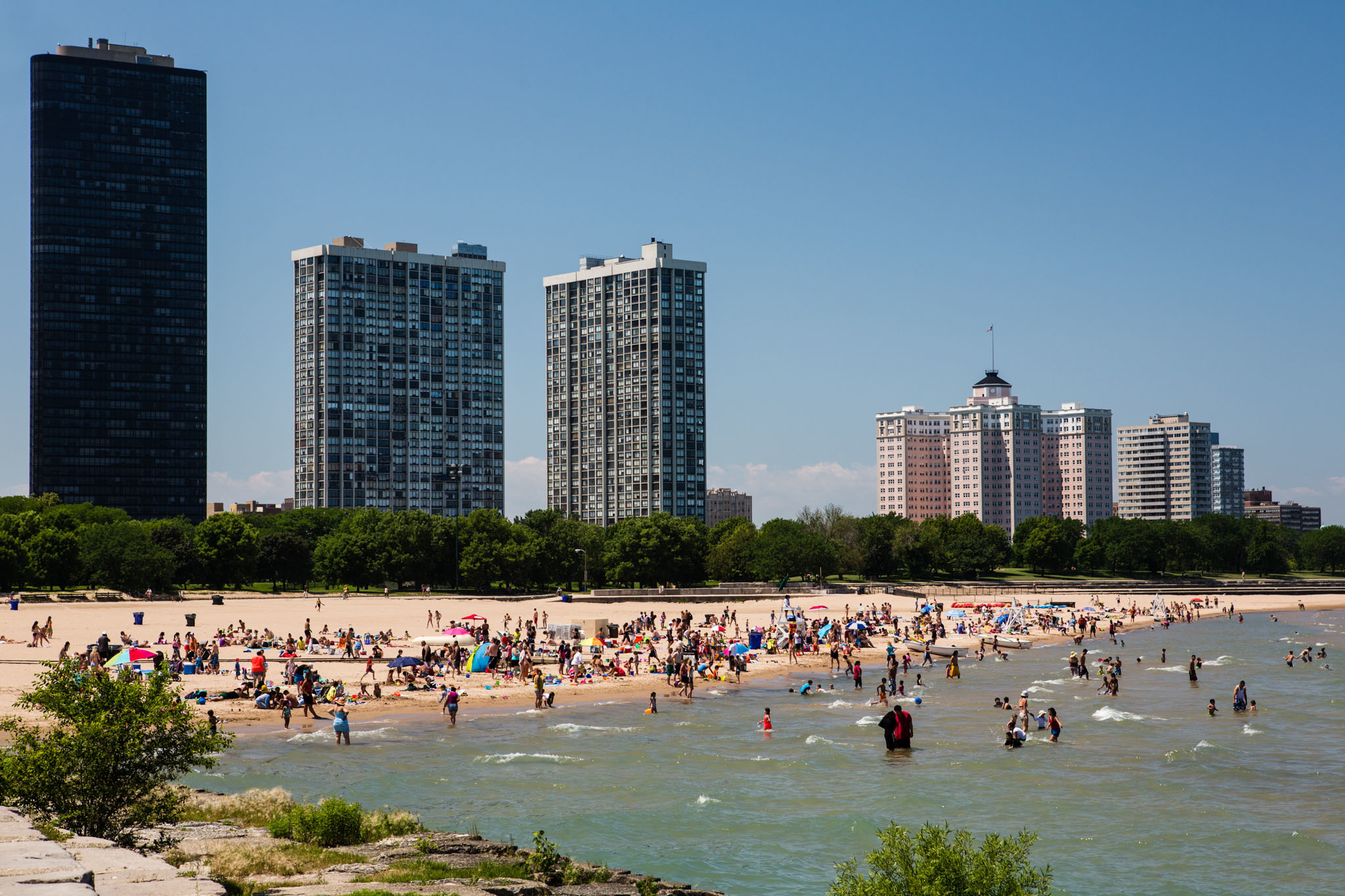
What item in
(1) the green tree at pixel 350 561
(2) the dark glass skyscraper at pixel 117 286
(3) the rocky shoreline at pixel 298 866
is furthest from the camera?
(2) the dark glass skyscraper at pixel 117 286

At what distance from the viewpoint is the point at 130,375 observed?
17450 centimetres

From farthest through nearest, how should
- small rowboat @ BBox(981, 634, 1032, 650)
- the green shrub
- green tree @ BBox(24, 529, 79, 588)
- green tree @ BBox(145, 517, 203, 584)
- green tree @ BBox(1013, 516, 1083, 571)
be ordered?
green tree @ BBox(1013, 516, 1083, 571), green tree @ BBox(145, 517, 203, 584), green tree @ BBox(24, 529, 79, 588), small rowboat @ BBox(981, 634, 1032, 650), the green shrub

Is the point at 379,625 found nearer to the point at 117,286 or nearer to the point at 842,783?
the point at 842,783

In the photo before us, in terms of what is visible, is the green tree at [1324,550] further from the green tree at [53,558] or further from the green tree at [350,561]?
the green tree at [53,558]

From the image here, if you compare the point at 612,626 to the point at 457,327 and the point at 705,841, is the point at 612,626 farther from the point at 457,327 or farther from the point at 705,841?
the point at 457,327

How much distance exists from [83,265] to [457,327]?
57442 millimetres

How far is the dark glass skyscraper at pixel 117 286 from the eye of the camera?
560 ft

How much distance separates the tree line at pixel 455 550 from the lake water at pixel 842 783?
208 ft

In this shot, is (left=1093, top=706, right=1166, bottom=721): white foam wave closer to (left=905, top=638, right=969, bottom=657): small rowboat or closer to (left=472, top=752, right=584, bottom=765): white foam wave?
(left=905, top=638, right=969, bottom=657): small rowboat

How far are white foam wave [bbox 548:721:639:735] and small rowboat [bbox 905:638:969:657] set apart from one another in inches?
1032

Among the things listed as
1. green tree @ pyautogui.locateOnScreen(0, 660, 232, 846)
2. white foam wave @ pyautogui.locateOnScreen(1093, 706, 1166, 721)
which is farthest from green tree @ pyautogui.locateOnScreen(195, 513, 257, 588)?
green tree @ pyautogui.locateOnScreen(0, 660, 232, 846)

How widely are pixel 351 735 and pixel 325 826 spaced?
1739 cm

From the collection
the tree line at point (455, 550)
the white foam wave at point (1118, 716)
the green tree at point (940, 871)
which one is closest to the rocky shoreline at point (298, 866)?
the green tree at point (940, 871)

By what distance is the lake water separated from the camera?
997 inches
